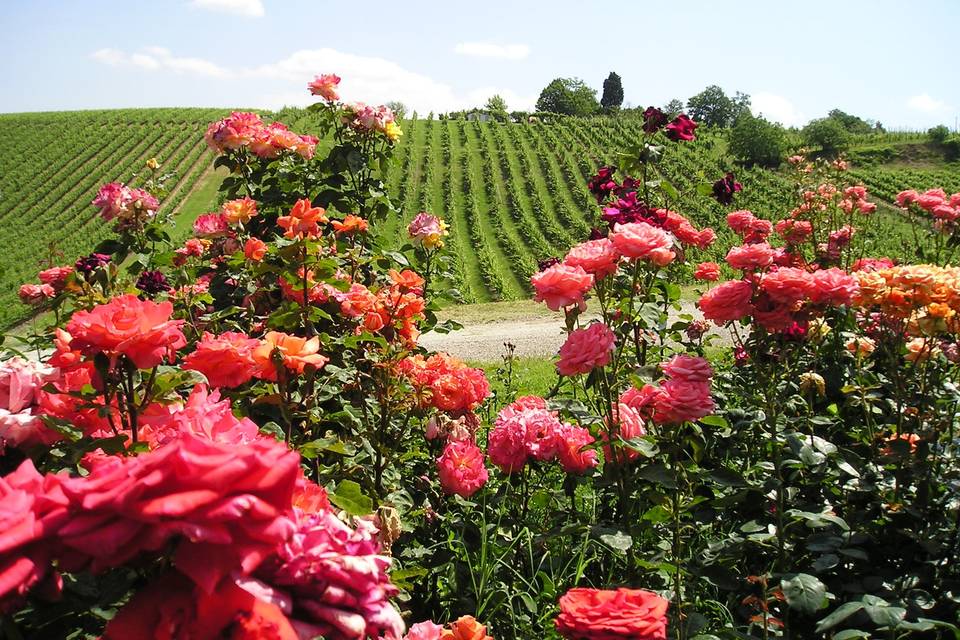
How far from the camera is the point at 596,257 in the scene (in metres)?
1.95

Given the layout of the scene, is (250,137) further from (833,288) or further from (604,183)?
(833,288)

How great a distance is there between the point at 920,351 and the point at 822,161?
9.38 ft

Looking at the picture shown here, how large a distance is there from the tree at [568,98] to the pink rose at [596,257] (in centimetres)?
7094

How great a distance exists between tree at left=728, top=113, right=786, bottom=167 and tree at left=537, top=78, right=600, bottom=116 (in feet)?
112

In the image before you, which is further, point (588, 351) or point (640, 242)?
point (640, 242)

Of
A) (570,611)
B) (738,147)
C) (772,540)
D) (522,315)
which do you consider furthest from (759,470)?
(738,147)

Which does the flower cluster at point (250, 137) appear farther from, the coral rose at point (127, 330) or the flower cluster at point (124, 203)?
the coral rose at point (127, 330)

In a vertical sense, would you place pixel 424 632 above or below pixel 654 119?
below

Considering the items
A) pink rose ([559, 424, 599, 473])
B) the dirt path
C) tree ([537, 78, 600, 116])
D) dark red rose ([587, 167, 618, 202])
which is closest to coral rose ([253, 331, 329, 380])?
pink rose ([559, 424, 599, 473])

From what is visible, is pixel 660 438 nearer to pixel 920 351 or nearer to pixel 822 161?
pixel 920 351

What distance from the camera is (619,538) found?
70.9 inches

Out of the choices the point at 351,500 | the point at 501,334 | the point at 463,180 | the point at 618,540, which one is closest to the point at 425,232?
the point at 618,540

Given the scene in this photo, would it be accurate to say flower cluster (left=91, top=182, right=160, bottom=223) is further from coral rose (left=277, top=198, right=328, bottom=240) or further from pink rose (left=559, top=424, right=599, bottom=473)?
pink rose (left=559, top=424, right=599, bottom=473)

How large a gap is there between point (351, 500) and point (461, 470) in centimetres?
102
